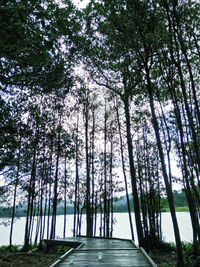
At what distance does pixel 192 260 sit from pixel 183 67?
7.39m

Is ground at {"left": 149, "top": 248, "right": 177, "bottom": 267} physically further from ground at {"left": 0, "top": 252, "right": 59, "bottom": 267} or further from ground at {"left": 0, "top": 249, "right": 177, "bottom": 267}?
ground at {"left": 0, "top": 252, "right": 59, "bottom": 267}

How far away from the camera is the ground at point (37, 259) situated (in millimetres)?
6683

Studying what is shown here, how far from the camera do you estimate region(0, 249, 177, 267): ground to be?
668cm

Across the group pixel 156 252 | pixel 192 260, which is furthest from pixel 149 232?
pixel 192 260

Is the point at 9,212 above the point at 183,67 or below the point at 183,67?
below

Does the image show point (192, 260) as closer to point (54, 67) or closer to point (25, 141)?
point (25, 141)

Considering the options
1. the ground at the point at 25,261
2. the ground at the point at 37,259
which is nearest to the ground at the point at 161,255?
the ground at the point at 37,259

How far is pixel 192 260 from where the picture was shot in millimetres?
7172

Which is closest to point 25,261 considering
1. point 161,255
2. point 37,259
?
point 37,259

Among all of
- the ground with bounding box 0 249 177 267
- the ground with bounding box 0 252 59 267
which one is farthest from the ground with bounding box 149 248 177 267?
the ground with bounding box 0 252 59 267

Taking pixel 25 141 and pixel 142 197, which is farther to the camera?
pixel 142 197

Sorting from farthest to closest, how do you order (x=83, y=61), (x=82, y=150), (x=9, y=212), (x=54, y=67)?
(x=82, y=150)
(x=9, y=212)
(x=83, y=61)
(x=54, y=67)

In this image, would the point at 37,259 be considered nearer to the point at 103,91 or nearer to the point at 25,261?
the point at 25,261

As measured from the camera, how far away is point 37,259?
301 inches
